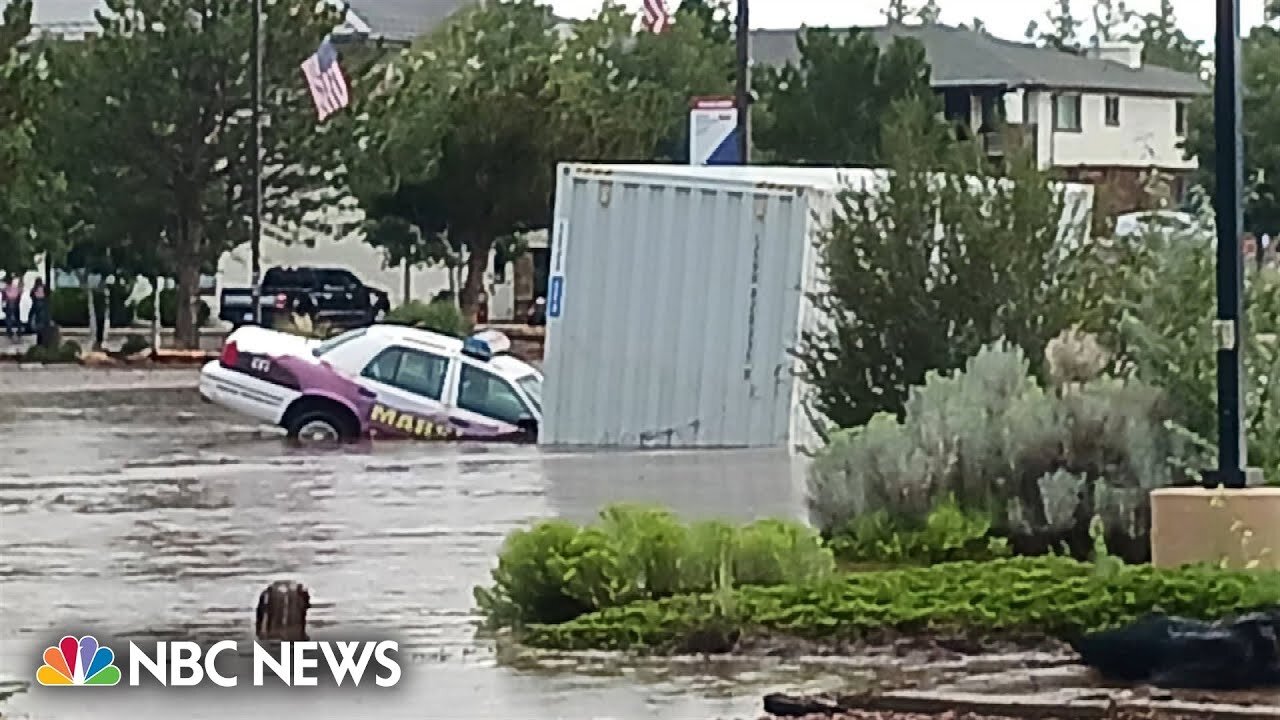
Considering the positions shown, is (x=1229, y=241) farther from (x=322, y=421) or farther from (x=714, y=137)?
(x=714, y=137)

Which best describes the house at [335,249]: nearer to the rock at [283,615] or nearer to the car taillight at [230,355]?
the car taillight at [230,355]

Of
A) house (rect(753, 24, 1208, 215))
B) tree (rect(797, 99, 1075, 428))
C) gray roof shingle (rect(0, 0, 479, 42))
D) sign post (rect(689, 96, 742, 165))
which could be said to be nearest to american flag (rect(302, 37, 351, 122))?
sign post (rect(689, 96, 742, 165))

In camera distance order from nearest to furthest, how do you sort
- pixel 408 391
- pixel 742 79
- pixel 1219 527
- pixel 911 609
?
pixel 911 609
pixel 1219 527
pixel 408 391
pixel 742 79

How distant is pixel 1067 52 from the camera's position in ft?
324

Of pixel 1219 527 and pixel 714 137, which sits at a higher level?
pixel 714 137

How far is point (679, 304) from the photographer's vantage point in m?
27.6

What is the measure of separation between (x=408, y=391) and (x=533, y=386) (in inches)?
54.3

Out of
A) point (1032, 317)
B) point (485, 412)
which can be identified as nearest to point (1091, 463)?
point (1032, 317)

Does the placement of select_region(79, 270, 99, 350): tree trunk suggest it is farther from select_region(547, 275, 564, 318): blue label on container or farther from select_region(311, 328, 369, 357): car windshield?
select_region(547, 275, 564, 318): blue label on container

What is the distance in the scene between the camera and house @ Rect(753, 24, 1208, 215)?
8525cm

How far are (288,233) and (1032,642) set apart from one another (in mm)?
48676

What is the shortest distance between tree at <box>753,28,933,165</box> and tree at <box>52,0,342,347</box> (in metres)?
11.6

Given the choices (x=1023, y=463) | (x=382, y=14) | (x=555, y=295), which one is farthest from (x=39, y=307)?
(x=1023, y=463)

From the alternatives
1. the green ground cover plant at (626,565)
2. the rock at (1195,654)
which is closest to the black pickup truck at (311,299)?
the green ground cover plant at (626,565)
